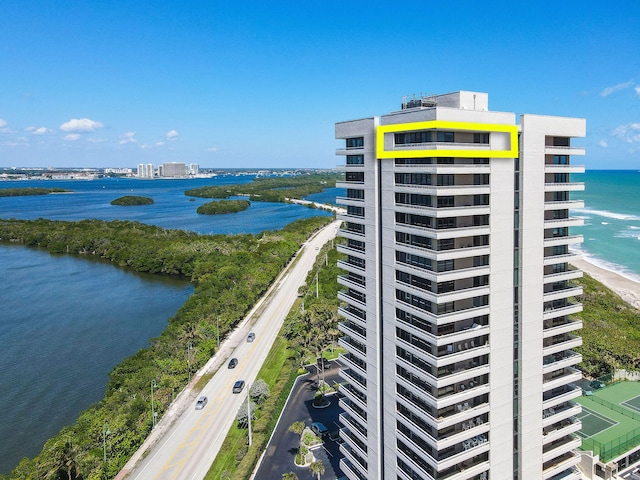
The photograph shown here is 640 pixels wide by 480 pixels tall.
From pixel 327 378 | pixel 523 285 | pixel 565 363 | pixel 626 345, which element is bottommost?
→ pixel 327 378

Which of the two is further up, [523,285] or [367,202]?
[367,202]

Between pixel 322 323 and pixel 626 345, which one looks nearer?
pixel 626 345

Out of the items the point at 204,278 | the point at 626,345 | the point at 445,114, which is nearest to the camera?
the point at 445,114

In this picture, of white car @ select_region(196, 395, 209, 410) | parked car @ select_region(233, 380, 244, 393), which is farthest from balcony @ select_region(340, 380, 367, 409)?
white car @ select_region(196, 395, 209, 410)

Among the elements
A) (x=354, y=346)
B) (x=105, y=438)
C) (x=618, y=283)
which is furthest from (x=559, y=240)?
(x=618, y=283)

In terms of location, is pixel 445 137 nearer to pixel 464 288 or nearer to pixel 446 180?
pixel 446 180

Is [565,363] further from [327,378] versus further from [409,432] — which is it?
[327,378]

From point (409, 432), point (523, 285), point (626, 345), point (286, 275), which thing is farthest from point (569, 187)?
point (286, 275)
